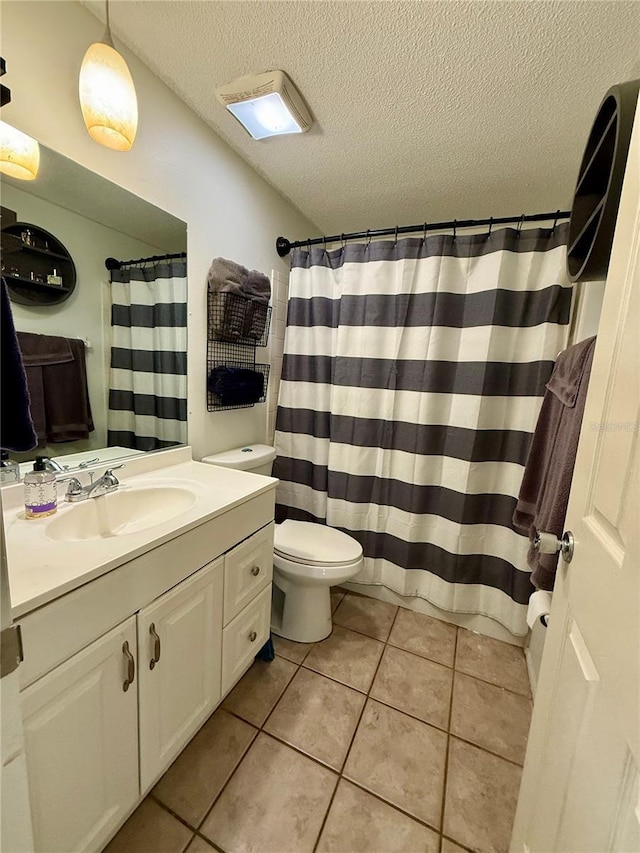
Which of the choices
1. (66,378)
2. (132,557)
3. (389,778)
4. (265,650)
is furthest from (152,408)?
(389,778)

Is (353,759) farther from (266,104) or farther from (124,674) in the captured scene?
(266,104)

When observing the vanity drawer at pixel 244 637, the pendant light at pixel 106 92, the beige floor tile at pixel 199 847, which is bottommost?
the beige floor tile at pixel 199 847

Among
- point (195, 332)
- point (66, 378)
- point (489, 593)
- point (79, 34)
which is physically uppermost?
point (79, 34)

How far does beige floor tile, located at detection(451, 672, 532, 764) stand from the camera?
1231 millimetres

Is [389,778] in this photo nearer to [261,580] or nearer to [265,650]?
[265,650]

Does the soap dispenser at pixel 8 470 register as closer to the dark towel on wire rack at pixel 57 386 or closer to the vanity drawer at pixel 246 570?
Result: the dark towel on wire rack at pixel 57 386

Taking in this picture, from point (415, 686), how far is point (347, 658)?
305mm

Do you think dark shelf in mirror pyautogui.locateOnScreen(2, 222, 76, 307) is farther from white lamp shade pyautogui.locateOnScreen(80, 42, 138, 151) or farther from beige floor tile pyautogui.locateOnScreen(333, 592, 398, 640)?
beige floor tile pyautogui.locateOnScreen(333, 592, 398, 640)

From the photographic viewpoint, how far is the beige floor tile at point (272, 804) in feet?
3.12

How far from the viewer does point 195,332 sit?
153 centimetres

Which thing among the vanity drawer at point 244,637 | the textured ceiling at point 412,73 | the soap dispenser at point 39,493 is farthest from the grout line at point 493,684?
the textured ceiling at point 412,73

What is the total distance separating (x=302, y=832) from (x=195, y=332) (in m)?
1.74

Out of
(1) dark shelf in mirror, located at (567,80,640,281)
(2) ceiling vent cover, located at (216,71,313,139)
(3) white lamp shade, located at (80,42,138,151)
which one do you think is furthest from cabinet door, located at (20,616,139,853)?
(2) ceiling vent cover, located at (216,71,313,139)

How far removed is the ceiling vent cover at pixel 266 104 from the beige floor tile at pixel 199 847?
7.66 ft
